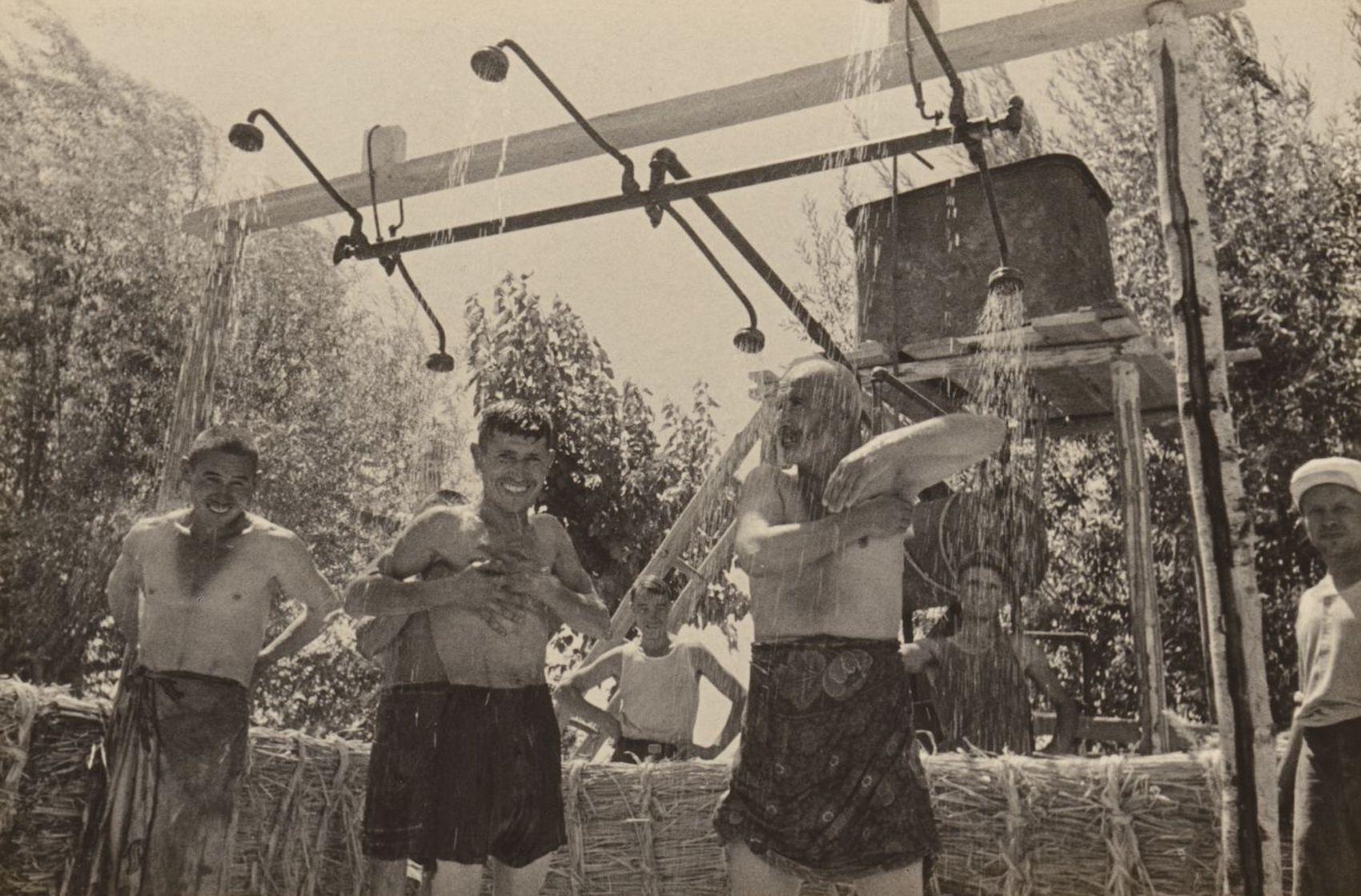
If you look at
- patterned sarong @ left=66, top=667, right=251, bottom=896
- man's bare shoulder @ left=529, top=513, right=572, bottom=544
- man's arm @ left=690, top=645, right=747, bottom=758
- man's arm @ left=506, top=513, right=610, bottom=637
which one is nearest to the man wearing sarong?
patterned sarong @ left=66, top=667, right=251, bottom=896

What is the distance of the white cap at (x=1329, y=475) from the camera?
3.51 metres

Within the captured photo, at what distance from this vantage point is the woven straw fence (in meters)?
4.08

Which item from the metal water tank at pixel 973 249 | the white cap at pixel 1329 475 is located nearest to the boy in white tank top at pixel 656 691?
the metal water tank at pixel 973 249

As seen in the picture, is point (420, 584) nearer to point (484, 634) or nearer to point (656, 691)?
point (484, 634)

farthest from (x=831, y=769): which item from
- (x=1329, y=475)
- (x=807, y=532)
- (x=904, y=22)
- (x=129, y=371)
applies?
(x=129, y=371)

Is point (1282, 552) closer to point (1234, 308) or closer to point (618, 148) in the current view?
point (1234, 308)

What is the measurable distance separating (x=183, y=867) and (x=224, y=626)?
0.77 metres

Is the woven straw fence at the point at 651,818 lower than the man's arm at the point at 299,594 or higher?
lower

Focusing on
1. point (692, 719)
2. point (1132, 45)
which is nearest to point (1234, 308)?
point (1132, 45)

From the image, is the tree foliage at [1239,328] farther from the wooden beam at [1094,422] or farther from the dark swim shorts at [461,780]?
the dark swim shorts at [461,780]

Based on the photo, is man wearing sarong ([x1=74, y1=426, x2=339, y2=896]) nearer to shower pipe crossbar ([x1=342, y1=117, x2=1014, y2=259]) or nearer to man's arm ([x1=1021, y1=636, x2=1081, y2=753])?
shower pipe crossbar ([x1=342, y1=117, x2=1014, y2=259])

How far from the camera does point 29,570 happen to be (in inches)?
550

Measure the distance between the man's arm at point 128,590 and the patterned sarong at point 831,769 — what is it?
7.60 ft

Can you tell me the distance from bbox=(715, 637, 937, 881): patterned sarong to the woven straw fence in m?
1.34
